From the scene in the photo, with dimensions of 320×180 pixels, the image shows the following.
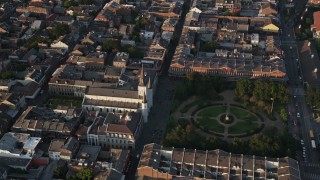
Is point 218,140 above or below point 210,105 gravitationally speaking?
below

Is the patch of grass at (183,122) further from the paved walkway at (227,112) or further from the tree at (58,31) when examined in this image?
the tree at (58,31)

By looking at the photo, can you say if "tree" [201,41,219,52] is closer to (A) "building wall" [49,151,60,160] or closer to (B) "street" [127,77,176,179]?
(B) "street" [127,77,176,179]

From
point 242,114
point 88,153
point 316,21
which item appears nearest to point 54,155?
point 88,153

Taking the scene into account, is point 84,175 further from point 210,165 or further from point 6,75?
point 6,75

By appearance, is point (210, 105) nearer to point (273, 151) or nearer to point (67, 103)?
point (273, 151)

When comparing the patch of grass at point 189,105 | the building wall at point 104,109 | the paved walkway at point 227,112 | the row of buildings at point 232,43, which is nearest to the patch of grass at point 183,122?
the paved walkway at point 227,112

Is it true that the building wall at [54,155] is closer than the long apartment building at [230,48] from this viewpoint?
Yes

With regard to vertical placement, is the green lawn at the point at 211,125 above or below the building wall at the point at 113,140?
above


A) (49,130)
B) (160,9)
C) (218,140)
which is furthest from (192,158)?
(160,9)
